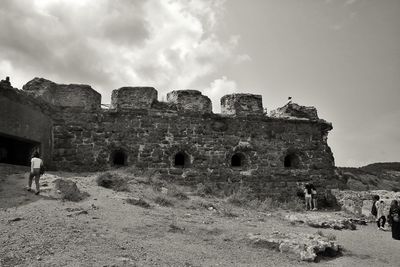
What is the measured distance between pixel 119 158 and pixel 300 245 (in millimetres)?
7427

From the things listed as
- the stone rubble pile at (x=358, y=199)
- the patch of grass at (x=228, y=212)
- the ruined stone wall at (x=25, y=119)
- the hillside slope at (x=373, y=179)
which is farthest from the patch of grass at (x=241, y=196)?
the hillside slope at (x=373, y=179)

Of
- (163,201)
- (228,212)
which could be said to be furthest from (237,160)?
(163,201)

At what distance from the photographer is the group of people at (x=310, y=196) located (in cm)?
1145

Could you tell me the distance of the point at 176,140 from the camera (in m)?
11.6

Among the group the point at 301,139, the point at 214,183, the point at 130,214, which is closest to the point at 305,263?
the point at 130,214

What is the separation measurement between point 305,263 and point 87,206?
4.32 meters

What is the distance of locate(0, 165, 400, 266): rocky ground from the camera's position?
487cm

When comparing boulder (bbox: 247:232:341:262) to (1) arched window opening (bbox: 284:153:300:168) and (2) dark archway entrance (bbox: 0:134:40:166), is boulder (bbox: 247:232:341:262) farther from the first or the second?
(2) dark archway entrance (bbox: 0:134:40:166)

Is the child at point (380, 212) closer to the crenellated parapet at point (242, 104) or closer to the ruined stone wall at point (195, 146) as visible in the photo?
the ruined stone wall at point (195, 146)

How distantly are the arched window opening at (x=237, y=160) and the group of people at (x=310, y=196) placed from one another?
2.37m

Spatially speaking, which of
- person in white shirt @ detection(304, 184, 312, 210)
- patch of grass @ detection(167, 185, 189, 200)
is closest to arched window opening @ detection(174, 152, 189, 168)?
patch of grass @ detection(167, 185, 189, 200)

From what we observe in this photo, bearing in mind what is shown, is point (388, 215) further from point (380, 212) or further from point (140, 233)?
point (140, 233)

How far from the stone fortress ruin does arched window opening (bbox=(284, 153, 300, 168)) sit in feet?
0.14

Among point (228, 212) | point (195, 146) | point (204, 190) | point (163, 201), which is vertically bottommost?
point (228, 212)
